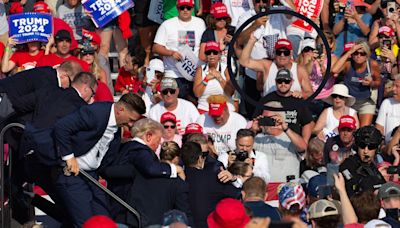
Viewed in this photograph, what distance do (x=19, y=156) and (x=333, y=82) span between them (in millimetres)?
4793

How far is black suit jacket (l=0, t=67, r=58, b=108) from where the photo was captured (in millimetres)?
12383

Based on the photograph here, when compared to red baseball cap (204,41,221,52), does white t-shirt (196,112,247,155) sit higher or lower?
lower

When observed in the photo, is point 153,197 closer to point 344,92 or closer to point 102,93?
point 102,93

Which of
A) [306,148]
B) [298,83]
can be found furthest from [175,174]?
[298,83]

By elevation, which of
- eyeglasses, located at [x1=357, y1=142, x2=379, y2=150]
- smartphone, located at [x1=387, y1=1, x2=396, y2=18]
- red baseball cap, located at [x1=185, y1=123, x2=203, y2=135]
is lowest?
red baseball cap, located at [x1=185, y1=123, x2=203, y2=135]

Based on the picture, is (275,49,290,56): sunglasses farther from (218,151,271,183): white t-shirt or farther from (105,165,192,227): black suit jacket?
(105,165,192,227): black suit jacket

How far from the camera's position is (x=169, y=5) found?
1652 centimetres

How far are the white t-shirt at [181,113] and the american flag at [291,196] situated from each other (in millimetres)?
3808

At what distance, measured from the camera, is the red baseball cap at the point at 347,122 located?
14453mm

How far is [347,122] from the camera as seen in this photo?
14484 mm

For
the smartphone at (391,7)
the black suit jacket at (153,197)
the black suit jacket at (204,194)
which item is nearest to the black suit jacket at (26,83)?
the black suit jacket at (153,197)

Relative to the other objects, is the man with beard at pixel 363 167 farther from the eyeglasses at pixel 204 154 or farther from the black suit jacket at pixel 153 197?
the black suit jacket at pixel 153 197

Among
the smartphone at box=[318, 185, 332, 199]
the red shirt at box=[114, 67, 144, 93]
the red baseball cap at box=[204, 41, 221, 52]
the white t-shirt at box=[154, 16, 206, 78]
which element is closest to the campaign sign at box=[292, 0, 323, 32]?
the white t-shirt at box=[154, 16, 206, 78]

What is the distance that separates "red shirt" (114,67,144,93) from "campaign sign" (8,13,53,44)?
1.14 m
